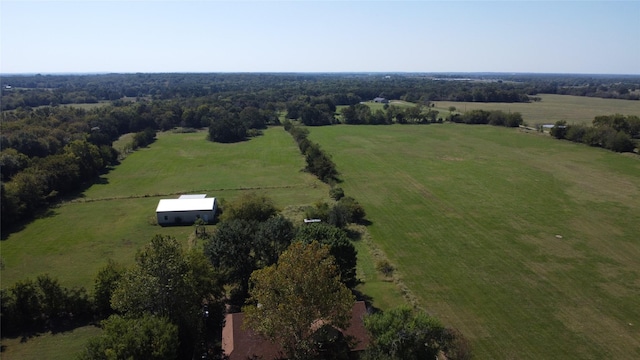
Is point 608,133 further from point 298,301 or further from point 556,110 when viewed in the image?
point 298,301

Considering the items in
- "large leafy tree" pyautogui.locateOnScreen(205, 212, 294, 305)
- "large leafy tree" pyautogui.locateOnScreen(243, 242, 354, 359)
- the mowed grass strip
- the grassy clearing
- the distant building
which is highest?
"large leafy tree" pyautogui.locateOnScreen(243, 242, 354, 359)

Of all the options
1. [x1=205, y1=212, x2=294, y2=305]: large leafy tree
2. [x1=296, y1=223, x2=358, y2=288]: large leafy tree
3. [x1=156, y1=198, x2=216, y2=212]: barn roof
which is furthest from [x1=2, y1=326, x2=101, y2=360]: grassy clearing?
[x1=156, y1=198, x2=216, y2=212]: barn roof

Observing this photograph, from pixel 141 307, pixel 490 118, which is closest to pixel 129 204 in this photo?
pixel 141 307

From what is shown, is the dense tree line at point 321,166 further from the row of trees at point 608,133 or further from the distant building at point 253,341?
the row of trees at point 608,133

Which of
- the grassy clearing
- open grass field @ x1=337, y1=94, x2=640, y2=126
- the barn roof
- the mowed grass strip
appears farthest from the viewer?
open grass field @ x1=337, y1=94, x2=640, y2=126

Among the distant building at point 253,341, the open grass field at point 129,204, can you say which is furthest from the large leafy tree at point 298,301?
the open grass field at point 129,204

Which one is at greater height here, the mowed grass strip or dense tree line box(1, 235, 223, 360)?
dense tree line box(1, 235, 223, 360)

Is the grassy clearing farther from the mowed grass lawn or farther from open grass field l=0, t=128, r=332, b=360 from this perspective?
the mowed grass lawn

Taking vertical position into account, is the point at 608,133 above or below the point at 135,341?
below
